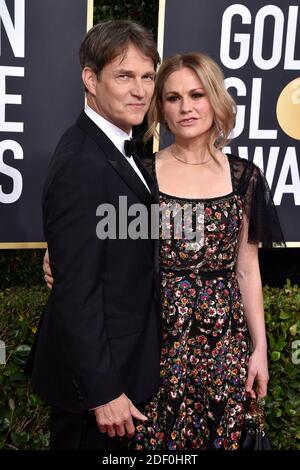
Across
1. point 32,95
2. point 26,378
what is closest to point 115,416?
point 26,378

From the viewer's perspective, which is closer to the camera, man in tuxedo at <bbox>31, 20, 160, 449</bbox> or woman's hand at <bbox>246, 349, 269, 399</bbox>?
man in tuxedo at <bbox>31, 20, 160, 449</bbox>

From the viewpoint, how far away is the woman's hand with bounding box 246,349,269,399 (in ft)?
7.69

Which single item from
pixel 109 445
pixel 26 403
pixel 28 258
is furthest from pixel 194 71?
pixel 28 258

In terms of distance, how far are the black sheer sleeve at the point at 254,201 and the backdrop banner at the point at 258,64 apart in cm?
124

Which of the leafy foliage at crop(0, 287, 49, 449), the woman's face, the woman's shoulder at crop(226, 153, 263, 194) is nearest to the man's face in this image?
the woman's face

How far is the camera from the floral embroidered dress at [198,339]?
222 cm

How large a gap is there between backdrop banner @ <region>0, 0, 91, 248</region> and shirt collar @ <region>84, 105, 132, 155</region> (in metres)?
1.57

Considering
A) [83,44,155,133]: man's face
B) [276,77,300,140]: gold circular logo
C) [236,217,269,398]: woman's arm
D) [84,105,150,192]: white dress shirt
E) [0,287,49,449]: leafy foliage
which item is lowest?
[0,287,49,449]: leafy foliage

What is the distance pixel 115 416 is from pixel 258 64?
96.4 inches

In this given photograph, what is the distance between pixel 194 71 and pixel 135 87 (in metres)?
0.46

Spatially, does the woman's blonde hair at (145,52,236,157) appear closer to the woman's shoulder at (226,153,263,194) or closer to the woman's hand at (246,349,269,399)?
the woman's shoulder at (226,153,263,194)

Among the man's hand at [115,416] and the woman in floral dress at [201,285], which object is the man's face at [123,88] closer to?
the woman in floral dress at [201,285]

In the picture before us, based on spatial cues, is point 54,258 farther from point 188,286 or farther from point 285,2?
point 285,2

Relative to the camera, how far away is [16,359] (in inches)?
119
